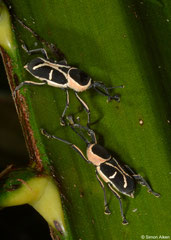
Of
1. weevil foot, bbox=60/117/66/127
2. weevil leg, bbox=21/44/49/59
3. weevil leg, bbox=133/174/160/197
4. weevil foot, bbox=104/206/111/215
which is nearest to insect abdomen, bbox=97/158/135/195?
weevil leg, bbox=133/174/160/197

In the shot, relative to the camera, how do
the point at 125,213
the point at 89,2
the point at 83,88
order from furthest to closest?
the point at 83,88 → the point at 89,2 → the point at 125,213

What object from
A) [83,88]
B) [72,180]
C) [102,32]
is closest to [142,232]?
[72,180]

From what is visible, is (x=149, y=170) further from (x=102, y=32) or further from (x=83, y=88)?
(x=102, y=32)

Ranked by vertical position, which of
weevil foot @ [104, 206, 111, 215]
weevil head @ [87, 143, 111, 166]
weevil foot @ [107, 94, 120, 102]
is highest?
weevil foot @ [107, 94, 120, 102]

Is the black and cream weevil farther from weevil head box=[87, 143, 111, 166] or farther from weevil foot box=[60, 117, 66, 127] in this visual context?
weevil head box=[87, 143, 111, 166]

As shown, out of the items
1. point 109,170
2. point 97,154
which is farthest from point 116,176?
point 97,154

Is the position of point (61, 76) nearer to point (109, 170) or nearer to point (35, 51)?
point (35, 51)

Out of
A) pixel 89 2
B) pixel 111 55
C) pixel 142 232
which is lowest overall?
pixel 142 232
